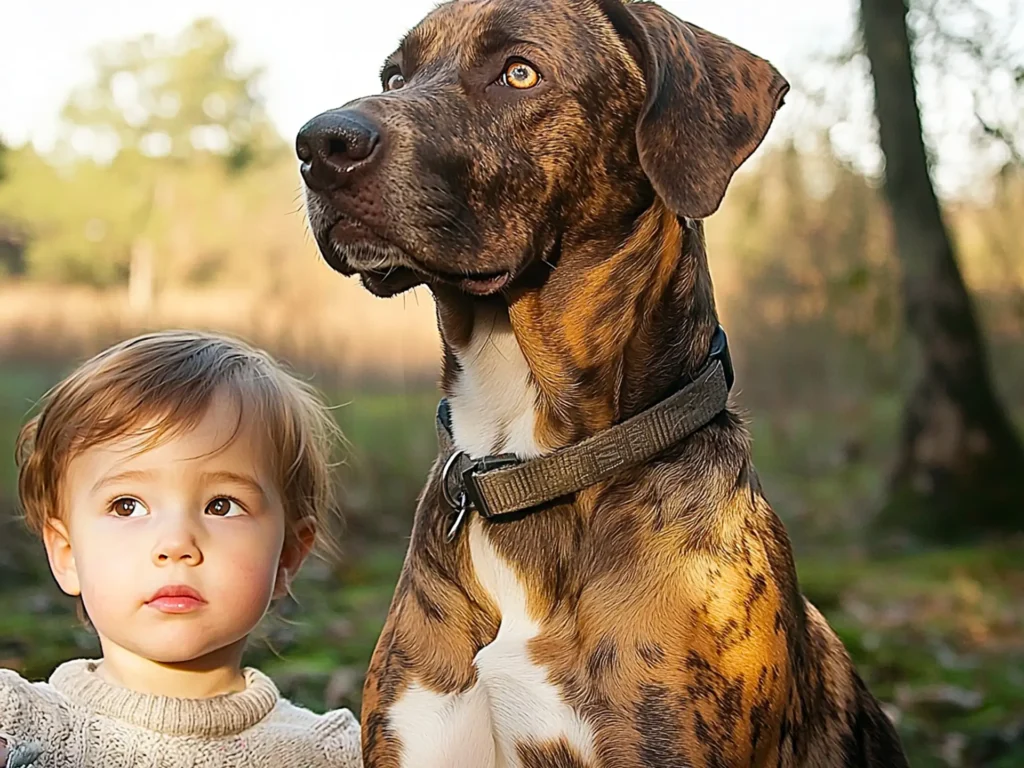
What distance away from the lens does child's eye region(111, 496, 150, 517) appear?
98.3 inches

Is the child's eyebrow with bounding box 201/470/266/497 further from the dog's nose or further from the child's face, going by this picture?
the dog's nose

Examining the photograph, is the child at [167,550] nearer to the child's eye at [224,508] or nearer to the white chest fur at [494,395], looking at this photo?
the child's eye at [224,508]

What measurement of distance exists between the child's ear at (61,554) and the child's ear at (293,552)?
428 millimetres

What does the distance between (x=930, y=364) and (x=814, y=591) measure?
2077mm

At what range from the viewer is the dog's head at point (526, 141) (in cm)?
228

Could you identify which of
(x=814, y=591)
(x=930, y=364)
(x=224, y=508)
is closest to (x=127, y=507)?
(x=224, y=508)

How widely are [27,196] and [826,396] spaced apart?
20.6ft

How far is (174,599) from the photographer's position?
8.04 feet

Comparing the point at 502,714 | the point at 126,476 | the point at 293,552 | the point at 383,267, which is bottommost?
the point at 502,714

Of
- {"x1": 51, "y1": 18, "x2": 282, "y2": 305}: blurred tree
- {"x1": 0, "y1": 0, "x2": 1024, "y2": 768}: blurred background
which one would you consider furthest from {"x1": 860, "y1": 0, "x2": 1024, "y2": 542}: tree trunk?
{"x1": 51, "y1": 18, "x2": 282, "y2": 305}: blurred tree

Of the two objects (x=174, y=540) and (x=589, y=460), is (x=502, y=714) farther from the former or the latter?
(x=174, y=540)

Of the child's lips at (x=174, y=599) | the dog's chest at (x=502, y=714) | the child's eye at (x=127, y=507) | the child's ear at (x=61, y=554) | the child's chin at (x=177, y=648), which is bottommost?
the dog's chest at (x=502, y=714)

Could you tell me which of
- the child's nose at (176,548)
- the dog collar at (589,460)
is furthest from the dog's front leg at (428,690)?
the child's nose at (176,548)

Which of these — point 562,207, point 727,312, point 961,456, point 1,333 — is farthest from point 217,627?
point 727,312
